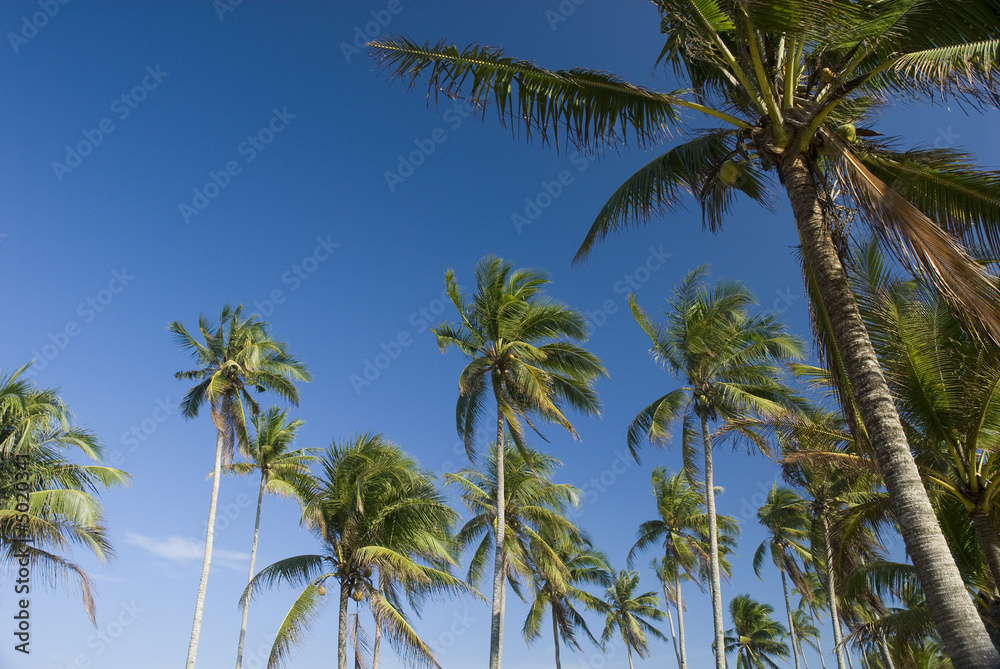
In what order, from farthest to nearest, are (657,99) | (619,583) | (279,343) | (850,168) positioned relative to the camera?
(619,583) < (279,343) < (657,99) < (850,168)

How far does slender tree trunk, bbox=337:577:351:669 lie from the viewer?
16781 mm

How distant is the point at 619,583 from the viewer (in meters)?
40.8

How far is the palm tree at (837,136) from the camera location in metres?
4.73

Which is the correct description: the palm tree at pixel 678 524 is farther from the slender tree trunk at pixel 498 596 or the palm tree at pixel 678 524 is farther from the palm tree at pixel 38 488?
the palm tree at pixel 38 488

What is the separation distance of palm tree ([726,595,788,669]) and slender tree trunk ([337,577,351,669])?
124 feet

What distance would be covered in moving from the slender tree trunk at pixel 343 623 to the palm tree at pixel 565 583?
763cm

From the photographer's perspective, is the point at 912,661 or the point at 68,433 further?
the point at 68,433

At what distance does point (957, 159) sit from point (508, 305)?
43.7 ft

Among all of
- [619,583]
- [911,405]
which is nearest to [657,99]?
[911,405]

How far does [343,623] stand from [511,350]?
8963 mm

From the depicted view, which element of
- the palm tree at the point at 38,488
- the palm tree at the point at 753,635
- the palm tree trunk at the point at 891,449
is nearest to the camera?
the palm tree trunk at the point at 891,449

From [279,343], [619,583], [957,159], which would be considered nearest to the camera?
[957,159]

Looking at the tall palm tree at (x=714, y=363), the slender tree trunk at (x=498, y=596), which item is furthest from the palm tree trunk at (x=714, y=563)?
the slender tree trunk at (x=498, y=596)

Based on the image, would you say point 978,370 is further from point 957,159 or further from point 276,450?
point 276,450
